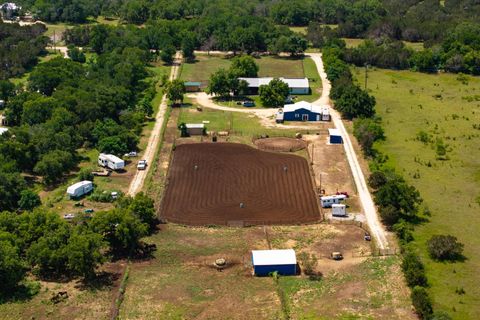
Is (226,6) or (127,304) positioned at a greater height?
(226,6)

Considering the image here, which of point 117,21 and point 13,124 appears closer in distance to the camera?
point 13,124

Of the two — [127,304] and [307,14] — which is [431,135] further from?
[307,14]

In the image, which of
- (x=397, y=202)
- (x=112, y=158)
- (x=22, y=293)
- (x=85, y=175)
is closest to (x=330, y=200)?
(x=397, y=202)

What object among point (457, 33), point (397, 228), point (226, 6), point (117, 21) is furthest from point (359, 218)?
point (117, 21)

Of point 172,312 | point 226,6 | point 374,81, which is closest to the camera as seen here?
point 172,312

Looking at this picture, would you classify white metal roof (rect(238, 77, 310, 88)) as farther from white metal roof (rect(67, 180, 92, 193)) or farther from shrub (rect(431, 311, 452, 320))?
shrub (rect(431, 311, 452, 320))

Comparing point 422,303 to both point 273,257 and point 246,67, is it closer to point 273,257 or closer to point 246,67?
point 273,257

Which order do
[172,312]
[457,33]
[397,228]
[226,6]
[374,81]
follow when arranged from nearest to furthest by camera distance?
[172,312] < [397,228] < [374,81] < [457,33] < [226,6]
